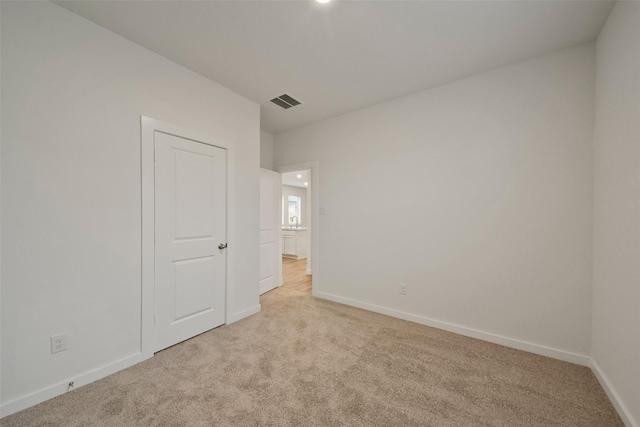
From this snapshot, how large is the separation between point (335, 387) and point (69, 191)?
2.37 metres

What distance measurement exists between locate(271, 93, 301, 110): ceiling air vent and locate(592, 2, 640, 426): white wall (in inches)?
108

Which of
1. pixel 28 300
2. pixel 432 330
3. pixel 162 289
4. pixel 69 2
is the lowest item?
pixel 432 330

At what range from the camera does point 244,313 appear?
9.48 feet

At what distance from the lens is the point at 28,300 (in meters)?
1.53

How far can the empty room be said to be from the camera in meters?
1.51

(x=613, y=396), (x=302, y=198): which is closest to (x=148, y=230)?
(x=613, y=396)

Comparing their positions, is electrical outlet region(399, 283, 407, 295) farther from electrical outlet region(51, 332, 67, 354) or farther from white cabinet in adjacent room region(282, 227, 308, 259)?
white cabinet in adjacent room region(282, 227, 308, 259)

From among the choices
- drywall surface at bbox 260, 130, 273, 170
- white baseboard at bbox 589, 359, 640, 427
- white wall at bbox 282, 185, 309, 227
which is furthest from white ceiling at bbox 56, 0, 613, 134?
white wall at bbox 282, 185, 309, 227

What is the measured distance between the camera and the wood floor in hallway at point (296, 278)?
13.6 feet

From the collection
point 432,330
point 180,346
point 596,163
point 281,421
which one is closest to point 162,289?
point 180,346

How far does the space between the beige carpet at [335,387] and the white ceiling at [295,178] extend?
4.90m

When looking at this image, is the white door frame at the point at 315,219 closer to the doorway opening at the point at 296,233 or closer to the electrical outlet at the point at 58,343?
the doorway opening at the point at 296,233

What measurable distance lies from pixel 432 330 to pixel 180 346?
2607 mm

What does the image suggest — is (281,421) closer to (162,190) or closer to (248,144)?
(162,190)
